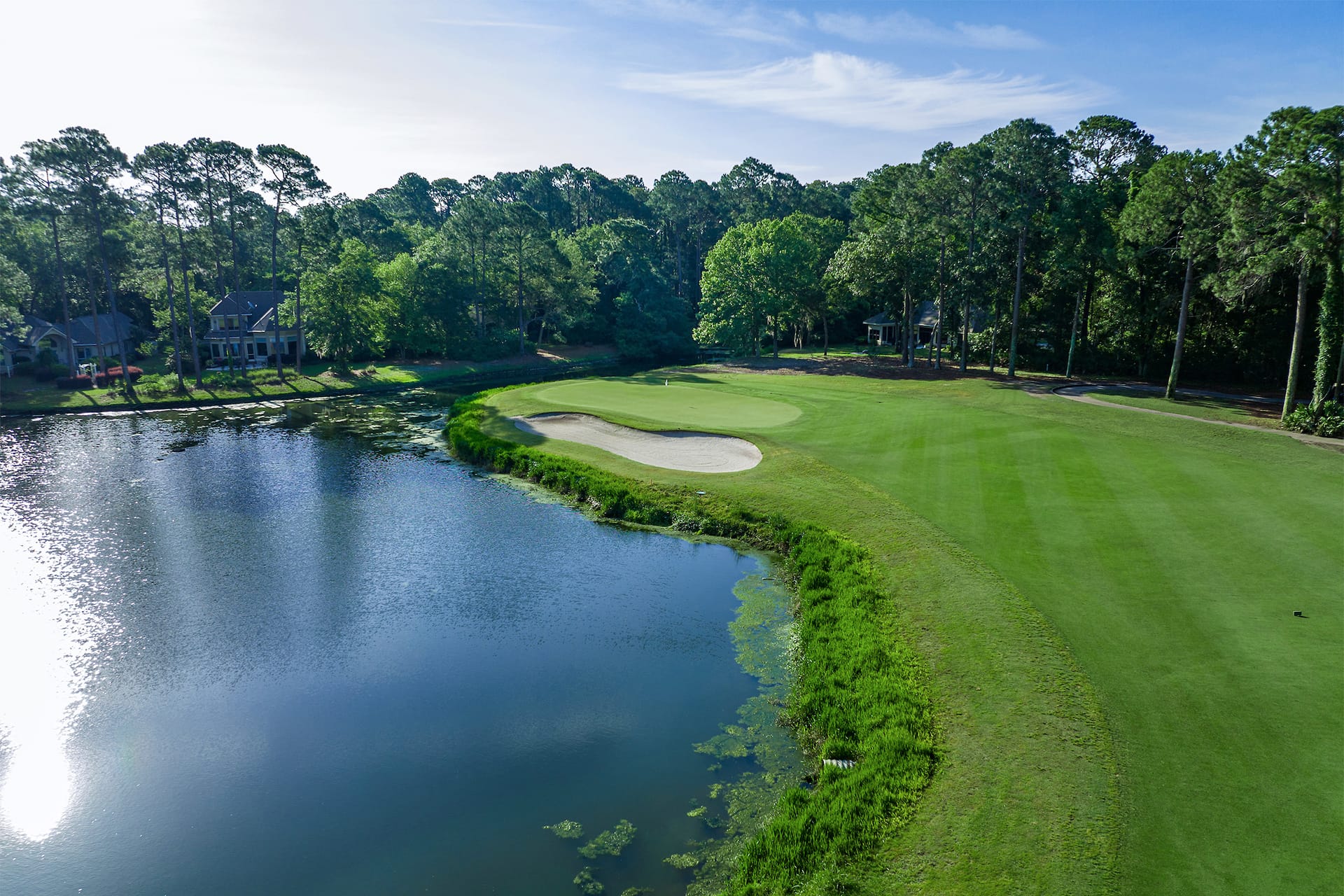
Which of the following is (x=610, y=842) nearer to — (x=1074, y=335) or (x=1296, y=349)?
(x=1296, y=349)

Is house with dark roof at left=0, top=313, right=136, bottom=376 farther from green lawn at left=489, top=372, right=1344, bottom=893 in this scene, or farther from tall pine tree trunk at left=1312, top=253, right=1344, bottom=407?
tall pine tree trunk at left=1312, top=253, right=1344, bottom=407

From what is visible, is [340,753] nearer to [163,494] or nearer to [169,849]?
[169,849]

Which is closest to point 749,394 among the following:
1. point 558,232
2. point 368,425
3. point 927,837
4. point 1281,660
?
point 368,425

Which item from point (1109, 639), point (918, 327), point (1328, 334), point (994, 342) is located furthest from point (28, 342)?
point (1328, 334)

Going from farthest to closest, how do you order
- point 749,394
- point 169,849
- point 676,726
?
point 749,394 < point 676,726 < point 169,849

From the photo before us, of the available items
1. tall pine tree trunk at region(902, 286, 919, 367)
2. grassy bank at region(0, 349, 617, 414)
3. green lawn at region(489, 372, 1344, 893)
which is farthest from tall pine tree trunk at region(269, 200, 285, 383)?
tall pine tree trunk at region(902, 286, 919, 367)

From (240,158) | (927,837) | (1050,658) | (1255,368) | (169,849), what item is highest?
(240,158)
